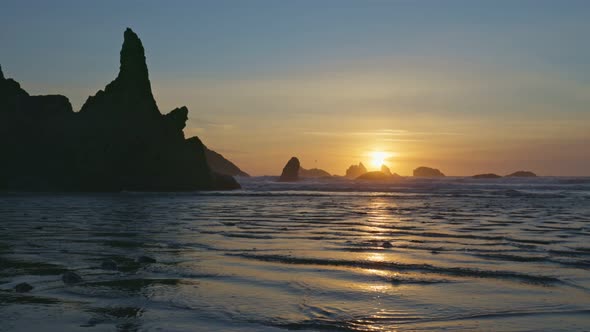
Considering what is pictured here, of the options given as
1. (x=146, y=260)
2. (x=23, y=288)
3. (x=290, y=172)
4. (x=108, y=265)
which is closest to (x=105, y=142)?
(x=146, y=260)

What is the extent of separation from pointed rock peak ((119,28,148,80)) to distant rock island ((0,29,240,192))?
138mm

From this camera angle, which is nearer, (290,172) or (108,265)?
(108,265)

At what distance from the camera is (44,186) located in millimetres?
67438

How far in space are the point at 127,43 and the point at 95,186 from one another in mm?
22350

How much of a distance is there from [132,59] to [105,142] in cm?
1333

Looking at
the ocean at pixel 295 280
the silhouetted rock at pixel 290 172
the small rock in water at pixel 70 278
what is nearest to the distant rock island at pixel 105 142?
the ocean at pixel 295 280

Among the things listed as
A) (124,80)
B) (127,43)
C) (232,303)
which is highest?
(127,43)

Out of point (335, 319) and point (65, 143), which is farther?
point (65, 143)

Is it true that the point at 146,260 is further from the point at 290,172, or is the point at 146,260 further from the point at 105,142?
the point at 290,172

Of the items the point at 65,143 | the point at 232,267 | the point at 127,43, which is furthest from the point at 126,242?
the point at 127,43

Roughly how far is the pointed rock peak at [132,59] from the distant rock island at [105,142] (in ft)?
0.45

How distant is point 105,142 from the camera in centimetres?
7294

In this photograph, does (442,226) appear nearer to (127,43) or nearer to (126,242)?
→ (126,242)

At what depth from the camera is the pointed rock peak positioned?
77875 mm
